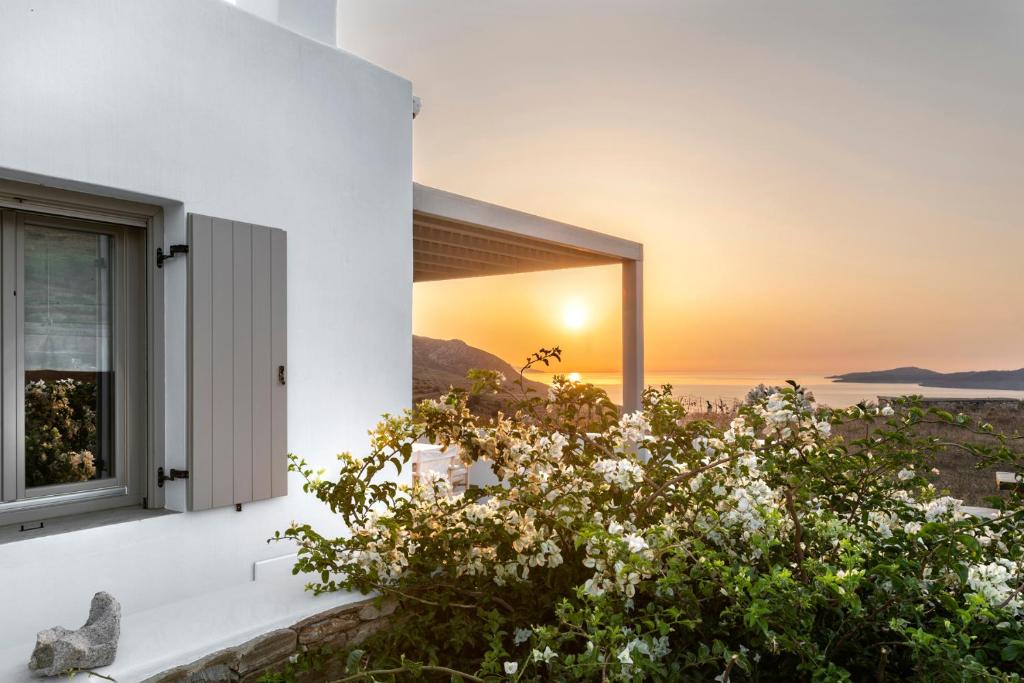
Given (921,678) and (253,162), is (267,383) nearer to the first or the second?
(253,162)

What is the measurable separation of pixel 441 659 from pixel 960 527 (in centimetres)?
147

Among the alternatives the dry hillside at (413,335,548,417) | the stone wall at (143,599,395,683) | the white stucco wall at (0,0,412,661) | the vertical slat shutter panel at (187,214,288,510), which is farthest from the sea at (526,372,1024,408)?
the stone wall at (143,599,395,683)

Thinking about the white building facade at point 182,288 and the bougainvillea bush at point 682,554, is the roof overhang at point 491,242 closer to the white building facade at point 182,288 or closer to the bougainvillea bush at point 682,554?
the white building facade at point 182,288

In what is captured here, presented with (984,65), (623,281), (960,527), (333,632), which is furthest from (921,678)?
(984,65)

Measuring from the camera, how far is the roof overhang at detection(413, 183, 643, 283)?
5188mm

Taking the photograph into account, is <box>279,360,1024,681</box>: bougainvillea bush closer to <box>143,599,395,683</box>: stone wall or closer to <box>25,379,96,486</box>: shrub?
<box>143,599,395,683</box>: stone wall

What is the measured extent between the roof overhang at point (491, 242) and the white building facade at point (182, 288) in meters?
0.96

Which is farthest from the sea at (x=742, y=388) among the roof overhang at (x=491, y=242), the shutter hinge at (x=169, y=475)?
the shutter hinge at (x=169, y=475)

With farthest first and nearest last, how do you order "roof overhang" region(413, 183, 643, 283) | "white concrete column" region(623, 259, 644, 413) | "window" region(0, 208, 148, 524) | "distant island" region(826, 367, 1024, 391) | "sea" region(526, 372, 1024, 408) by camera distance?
"distant island" region(826, 367, 1024, 391), "sea" region(526, 372, 1024, 408), "white concrete column" region(623, 259, 644, 413), "roof overhang" region(413, 183, 643, 283), "window" region(0, 208, 148, 524)

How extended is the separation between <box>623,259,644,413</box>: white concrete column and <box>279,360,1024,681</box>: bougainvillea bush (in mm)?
4838

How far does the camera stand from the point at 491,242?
659cm

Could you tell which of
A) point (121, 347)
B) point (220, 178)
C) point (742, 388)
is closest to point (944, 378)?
point (742, 388)

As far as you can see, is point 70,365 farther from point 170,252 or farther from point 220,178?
point 220,178

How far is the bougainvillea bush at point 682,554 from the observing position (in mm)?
1433
